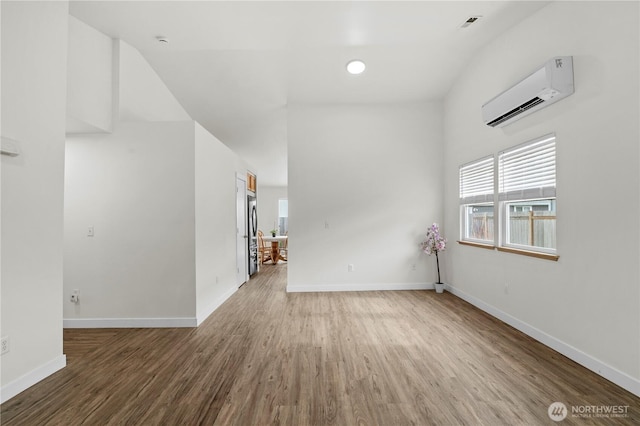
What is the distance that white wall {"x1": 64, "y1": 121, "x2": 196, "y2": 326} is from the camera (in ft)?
11.4

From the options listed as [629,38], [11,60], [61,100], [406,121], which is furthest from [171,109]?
[629,38]

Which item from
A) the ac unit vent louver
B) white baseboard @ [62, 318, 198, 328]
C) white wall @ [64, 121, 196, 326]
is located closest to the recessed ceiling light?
the ac unit vent louver

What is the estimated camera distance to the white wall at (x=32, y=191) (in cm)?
209

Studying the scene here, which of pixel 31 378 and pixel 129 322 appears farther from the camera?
pixel 129 322

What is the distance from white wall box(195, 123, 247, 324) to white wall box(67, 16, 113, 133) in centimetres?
100

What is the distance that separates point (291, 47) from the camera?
12.4ft

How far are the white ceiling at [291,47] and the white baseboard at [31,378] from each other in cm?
326

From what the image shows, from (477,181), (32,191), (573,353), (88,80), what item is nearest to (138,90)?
(88,80)

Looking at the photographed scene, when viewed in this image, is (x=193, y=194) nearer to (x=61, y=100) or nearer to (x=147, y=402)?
(x=61, y=100)

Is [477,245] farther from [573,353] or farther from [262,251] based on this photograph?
[262,251]

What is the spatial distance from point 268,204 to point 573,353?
1047 cm

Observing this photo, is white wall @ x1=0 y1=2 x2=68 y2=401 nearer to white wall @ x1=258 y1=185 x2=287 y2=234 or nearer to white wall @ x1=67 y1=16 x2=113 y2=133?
white wall @ x1=67 y1=16 x2=113 y2=133

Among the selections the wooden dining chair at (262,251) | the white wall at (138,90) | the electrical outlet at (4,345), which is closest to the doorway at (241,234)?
the white wall at (138,90)

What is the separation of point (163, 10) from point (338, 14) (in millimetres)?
1758
